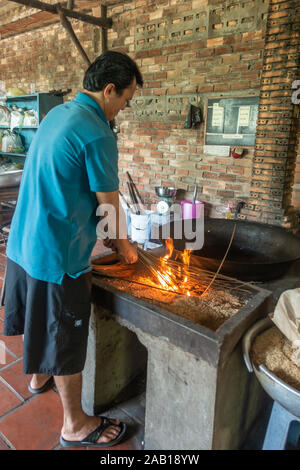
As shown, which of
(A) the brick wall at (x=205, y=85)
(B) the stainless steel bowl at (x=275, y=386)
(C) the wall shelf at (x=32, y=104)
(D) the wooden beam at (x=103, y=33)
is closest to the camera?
(B) the stainless steel bowl at (x=275, y=386)

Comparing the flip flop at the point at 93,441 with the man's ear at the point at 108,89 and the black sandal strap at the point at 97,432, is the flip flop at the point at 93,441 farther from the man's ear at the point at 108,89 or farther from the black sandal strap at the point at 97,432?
the man's ear at the point at 108,89

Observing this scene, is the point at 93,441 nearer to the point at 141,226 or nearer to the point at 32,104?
the point at 141,226

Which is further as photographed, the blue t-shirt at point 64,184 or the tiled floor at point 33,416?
the tiled floor at point 33,416

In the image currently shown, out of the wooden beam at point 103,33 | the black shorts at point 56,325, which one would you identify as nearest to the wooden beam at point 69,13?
the wooden beam at point 103,33

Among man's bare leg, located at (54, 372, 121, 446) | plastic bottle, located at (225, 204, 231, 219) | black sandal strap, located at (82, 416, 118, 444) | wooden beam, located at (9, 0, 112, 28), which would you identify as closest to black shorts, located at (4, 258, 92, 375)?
man's bare leg, located at (54, 372, 121, 446)

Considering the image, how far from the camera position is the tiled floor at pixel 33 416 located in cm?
180

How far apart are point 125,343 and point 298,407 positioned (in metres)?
1.19

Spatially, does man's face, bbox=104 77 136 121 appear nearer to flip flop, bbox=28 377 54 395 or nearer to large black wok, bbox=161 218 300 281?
large black wok, bbox=161 218 300 281

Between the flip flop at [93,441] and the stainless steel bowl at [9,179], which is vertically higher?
the stainless steel bowl at [9,179]

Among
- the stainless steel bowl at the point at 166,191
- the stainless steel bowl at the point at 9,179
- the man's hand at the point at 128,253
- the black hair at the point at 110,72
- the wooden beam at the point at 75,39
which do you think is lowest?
the man's hand at the point at 128,253

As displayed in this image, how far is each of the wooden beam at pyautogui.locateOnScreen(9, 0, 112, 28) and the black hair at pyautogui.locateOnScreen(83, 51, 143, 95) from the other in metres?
2.99

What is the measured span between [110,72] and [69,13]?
12.0 ft

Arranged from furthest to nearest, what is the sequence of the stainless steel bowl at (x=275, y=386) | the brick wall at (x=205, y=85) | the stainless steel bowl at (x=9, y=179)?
the stainless steel bowl at (x=9, y=179), the brick wall at (x=205, y=85), the stainless steel bowl at (x=275, y=386)
